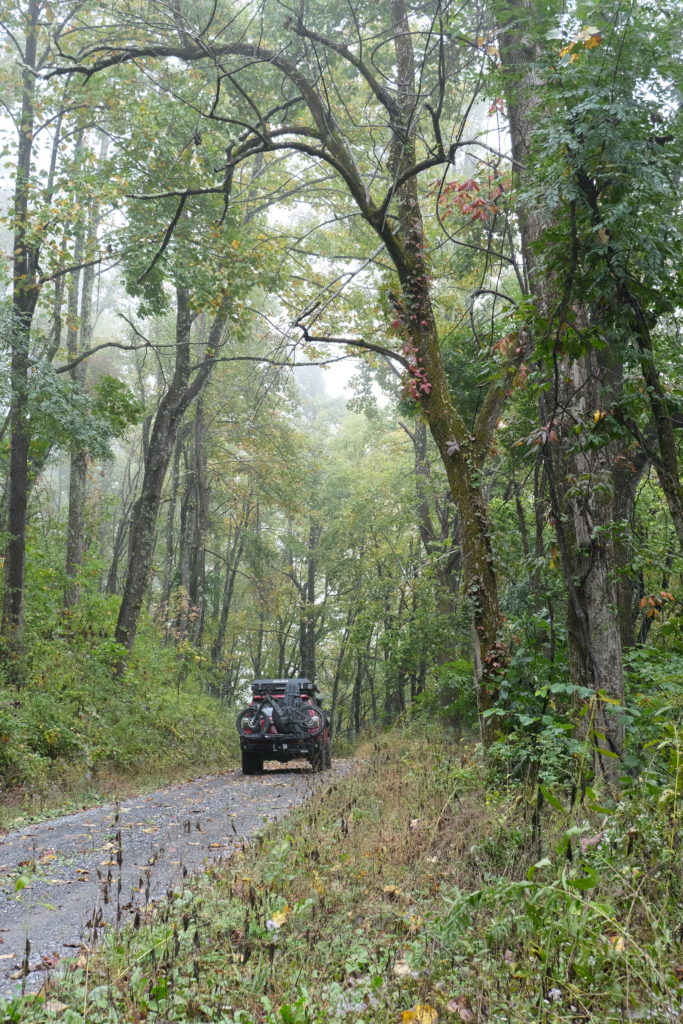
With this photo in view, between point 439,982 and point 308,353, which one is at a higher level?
point 308,353

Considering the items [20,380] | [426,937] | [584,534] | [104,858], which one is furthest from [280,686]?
[426,937]

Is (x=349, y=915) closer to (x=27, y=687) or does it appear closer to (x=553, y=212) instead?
(x=553, y=212)

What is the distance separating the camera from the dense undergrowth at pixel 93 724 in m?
9.83

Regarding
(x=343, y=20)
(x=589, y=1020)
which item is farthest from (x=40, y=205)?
(x=589, y=1020)

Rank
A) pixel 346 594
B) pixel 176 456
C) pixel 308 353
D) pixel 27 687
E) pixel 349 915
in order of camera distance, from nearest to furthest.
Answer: pixel 349 915 → pixel 27 687 → pixel 308 353 → pixel 176 456 → pixel 346 594

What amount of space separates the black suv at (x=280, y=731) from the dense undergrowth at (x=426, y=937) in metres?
7.81

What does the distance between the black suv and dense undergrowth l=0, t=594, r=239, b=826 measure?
4.72 feet

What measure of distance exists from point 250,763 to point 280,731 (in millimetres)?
947

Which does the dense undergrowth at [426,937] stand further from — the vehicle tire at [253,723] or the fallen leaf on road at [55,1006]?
the vehicle tire at [253,723]

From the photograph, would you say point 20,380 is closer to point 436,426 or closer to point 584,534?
point 436,426

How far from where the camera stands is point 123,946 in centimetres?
352

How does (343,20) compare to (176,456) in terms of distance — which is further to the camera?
(176,456)

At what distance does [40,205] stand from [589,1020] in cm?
1345

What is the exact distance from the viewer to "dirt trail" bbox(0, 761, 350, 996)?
3918 mm
